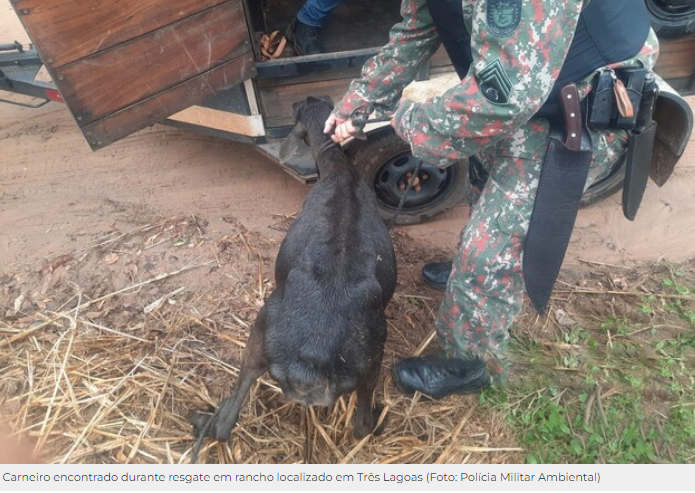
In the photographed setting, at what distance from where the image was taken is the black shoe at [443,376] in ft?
10.5

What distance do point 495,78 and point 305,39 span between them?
11.6 ft

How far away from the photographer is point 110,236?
435 centimetres

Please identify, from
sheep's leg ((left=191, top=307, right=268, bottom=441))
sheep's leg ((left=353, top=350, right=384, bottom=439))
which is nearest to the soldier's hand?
sheep's leg ((left=191, top=307, right=268, bottom=441))

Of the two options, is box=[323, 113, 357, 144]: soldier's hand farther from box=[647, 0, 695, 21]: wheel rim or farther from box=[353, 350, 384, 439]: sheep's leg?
box=[647, 0, 695, 21]: wheel rim

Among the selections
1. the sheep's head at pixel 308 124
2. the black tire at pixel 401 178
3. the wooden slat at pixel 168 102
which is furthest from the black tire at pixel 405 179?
the wooden slat at pixel 168 102

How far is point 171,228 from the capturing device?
175 inches

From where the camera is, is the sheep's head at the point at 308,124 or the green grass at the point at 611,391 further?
the sheep's head at the point at 308,124

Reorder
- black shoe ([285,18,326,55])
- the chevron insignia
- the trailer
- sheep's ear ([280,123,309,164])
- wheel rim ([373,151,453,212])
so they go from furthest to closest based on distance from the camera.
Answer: black shoe ([285,18,326,55]), wheel rim ([373,151,453,212]), sheep's ear ([280,123,309,164]), the trailer, the chevron insignia

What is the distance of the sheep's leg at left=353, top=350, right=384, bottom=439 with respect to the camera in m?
2.74

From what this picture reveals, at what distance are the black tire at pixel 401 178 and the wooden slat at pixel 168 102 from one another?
102cm

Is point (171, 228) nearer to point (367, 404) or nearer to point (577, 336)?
point (367, 404)

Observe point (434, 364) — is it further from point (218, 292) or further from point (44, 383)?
point (44, 383)

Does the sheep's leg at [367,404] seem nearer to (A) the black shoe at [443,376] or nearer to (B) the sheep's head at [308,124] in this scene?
(A) the black shoe at [443,376]

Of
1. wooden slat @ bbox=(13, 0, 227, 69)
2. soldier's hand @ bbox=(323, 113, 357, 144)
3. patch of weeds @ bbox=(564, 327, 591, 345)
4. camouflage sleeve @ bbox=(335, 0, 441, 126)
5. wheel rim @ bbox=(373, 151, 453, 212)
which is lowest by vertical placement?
patch of weeds @ bbox=(564, 327, 591, 345)
